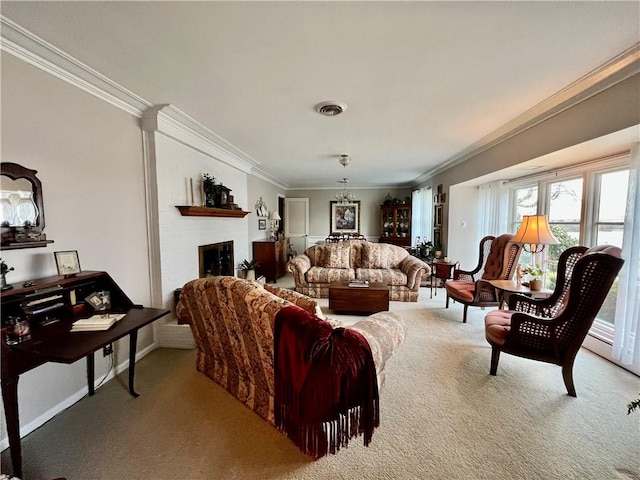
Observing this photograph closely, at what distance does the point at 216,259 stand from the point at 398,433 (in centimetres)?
323

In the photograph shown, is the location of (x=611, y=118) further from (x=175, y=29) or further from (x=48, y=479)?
(x=48, y=479)

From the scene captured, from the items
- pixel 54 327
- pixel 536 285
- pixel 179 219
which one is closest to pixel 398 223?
pixel 536 285

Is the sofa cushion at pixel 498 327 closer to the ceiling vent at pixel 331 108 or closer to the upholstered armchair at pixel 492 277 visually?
the upholstered armchair at pixel 492 277

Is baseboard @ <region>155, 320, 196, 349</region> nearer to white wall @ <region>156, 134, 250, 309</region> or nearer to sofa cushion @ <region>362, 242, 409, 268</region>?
white wall @ <region>156, 134, 250, 309</region>

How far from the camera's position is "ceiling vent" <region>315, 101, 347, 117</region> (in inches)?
96.7

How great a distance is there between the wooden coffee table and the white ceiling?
2.22 meters

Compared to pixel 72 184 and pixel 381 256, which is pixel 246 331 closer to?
pixel 72 184

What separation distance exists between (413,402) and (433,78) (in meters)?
2.45

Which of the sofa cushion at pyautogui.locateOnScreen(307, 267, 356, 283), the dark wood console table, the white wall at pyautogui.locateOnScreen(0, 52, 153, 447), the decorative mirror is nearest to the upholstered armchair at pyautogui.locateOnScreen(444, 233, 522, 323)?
the sofa cushion at pyautogui.locateOnScreen(307, 267, 356, 283)

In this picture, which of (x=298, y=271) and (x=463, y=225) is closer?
(x=298, y=271)

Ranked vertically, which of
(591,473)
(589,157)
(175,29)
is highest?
(175,29)

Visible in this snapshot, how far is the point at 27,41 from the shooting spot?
1.60m

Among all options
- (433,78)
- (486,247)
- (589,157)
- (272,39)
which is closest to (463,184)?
(486,247)

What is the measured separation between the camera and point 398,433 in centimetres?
173
